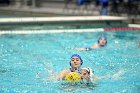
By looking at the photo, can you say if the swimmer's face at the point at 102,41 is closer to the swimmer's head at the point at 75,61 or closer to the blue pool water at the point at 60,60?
the blue pool water at the point at 60,60

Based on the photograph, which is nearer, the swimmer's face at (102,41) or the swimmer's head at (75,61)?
the swimmer's head at (75,61)

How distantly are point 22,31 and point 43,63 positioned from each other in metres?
3.93

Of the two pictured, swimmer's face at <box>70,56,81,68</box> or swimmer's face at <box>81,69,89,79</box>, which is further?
swimmer's face at <box>81,69,89,79</box>

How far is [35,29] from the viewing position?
508 inches

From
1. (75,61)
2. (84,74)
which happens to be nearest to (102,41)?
(84,74)

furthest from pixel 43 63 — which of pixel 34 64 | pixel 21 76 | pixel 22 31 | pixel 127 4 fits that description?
pixel 127 4

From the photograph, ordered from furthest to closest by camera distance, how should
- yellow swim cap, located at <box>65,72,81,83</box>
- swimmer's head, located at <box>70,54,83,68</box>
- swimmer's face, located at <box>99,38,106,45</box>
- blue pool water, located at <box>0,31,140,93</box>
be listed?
swimmer's face, located at <box>99,38,106,45</box> → blue pool water, located at <box>0,31,140,93</box> → yellow swim cap, located at <box>65,72,81,83</box> → swimmer's head, located at <box>70,54,83,68</box>

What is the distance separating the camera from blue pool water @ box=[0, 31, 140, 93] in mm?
6844

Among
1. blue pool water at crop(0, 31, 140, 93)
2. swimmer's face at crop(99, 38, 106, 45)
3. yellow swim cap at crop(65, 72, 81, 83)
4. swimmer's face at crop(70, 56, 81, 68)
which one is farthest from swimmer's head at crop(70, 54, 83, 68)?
swimmer's face at crop(99, 38, 106, 45)

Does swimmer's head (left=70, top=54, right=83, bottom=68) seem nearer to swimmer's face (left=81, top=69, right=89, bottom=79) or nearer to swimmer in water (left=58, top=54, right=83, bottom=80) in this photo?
swimmer in water (left=58, top=54, right=83, bottom=80)

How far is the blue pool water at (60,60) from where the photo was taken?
6.84m

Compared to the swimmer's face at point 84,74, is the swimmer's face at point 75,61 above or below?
above

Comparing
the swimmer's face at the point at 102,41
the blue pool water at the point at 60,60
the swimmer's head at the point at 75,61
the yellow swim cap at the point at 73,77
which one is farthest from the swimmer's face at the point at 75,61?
the swimmer's face at the point at 102,41

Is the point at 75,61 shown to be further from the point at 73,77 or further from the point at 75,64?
the point at 73,77
